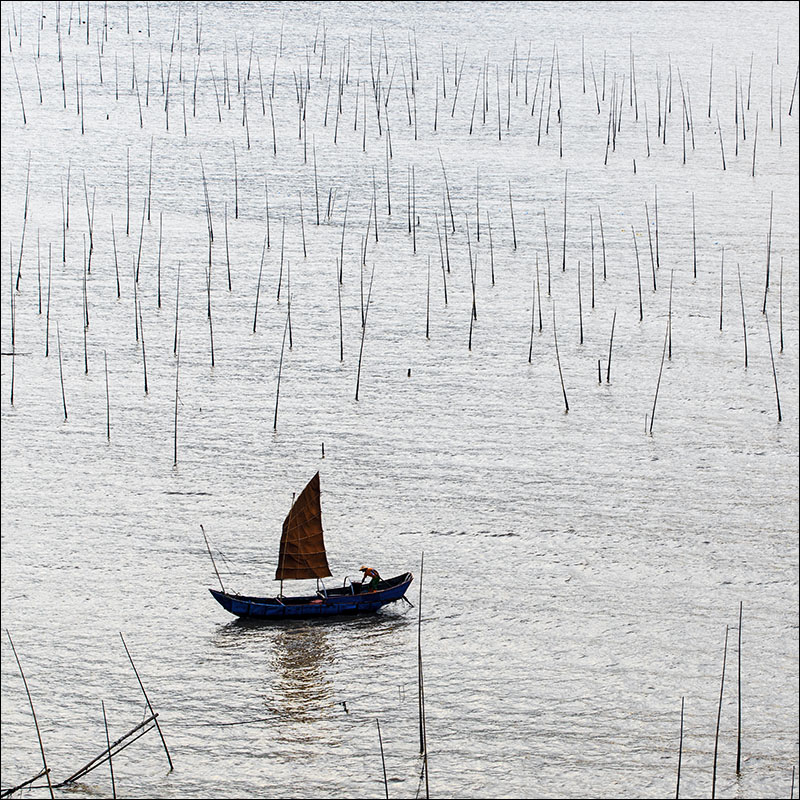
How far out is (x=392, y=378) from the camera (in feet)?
19.7

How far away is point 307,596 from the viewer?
14.6ft

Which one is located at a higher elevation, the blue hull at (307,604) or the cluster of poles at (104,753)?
the blue hull at (307,604)

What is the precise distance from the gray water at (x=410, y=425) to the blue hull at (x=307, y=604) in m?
0.05

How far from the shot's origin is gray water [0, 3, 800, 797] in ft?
12.9

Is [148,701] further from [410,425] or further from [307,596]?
[410,425]

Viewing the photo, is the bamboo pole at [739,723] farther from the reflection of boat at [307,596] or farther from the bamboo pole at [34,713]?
the bamboo pole at [34,713]

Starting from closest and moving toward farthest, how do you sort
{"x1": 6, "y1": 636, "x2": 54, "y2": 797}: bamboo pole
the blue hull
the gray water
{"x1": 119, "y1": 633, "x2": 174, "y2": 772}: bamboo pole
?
1. {"x1": 6, "y1": 636, "x2": 54, "y2": 797}: bamboo pole
2. {"x1": 119, "y1": 633, "x2": 174, "y2": 772}: bamboo pole
3. the gray water
4. the blue hull

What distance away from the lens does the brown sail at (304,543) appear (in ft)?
14.3

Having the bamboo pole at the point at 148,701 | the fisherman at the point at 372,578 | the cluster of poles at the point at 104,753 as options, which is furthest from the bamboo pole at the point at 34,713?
the fisherman at the point at 372,578

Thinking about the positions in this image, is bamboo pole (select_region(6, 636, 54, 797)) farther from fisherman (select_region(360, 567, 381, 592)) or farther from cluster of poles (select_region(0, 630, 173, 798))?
fisherman (select_region(360, 567, 381, 592))

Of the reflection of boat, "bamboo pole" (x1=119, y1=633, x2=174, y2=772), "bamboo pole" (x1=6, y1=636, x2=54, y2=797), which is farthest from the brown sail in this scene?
"bamboo pole" (x1=6, y1=636, x2=54, y2=797)

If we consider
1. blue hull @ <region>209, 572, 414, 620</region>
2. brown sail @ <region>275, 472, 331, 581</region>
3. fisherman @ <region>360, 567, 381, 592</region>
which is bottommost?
blue hull @ <region>209, 572, 414, 620</region>

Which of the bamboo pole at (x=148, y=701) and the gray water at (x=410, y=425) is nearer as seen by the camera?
the bamboo pole at (x=148, y=701)

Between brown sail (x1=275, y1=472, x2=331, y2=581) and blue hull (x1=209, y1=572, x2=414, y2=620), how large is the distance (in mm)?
87
